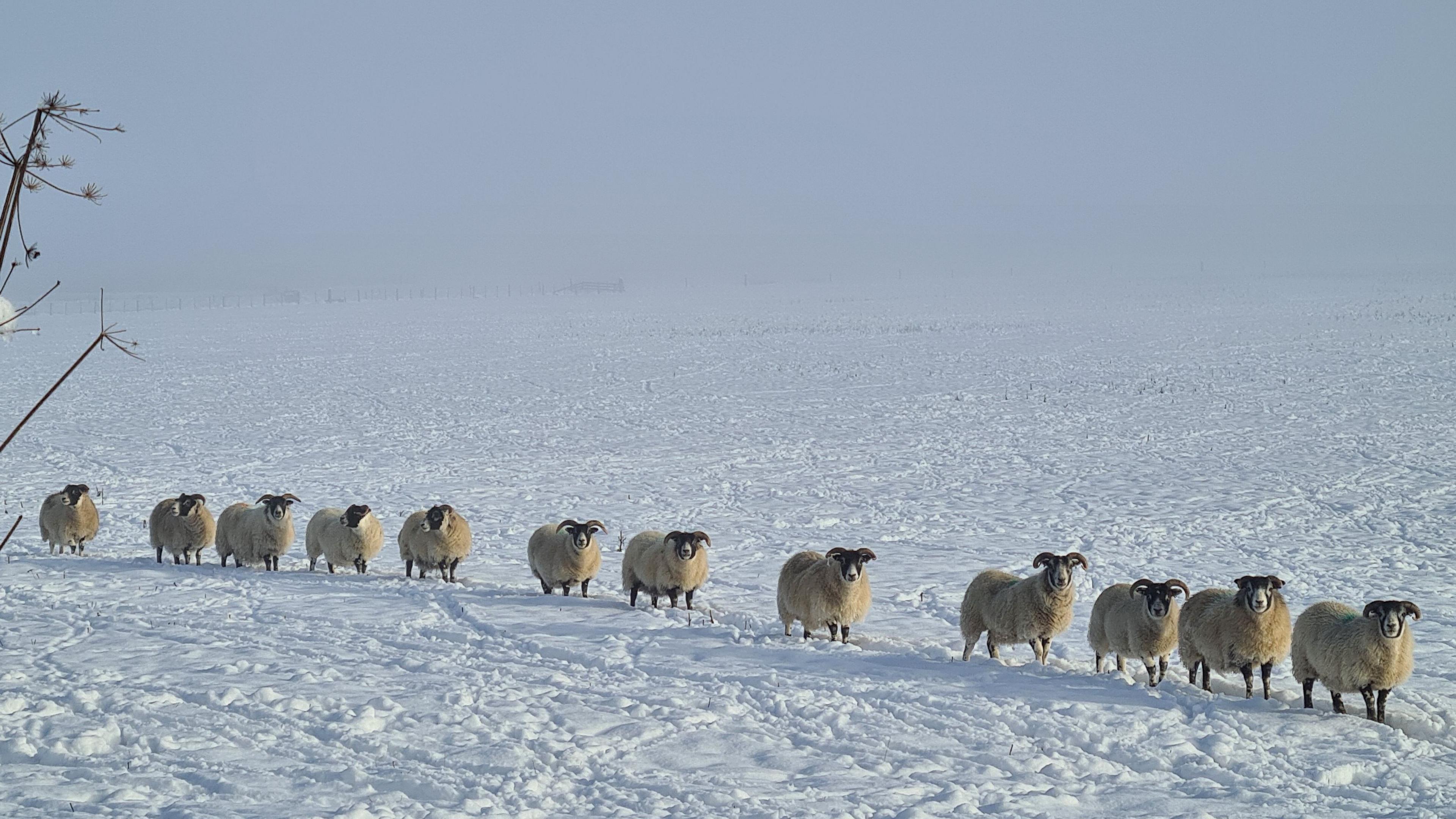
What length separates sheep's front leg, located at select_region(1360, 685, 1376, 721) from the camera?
319 inches

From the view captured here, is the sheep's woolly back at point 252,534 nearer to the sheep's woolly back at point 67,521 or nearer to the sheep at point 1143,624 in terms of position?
the sheep's woolly back at point 67,521

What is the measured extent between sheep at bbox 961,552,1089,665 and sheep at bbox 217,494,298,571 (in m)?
8.85

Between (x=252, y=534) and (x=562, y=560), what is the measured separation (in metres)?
4.73

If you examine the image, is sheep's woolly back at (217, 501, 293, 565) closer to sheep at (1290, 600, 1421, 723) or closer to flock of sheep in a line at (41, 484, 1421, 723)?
flock of sheep in a line at (41, 484, 1421, 723)

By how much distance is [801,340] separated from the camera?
173 feet

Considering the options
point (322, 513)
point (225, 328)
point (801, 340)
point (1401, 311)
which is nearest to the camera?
point (322, 513)

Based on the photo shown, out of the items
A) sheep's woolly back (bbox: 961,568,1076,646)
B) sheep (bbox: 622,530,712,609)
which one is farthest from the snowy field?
sheep (bbox: 622,530,712,609)

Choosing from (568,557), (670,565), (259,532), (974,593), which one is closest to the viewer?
(974,593)

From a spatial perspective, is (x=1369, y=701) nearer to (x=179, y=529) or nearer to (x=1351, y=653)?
(x=1351, y=653)

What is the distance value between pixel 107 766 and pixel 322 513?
7870 mm

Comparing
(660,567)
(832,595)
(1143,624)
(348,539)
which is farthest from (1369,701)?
(348,539)

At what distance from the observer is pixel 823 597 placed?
10336mm

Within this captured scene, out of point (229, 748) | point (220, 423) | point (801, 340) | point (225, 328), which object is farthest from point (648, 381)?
point (225, 328)

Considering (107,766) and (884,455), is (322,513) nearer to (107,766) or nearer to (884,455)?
(107,766)
